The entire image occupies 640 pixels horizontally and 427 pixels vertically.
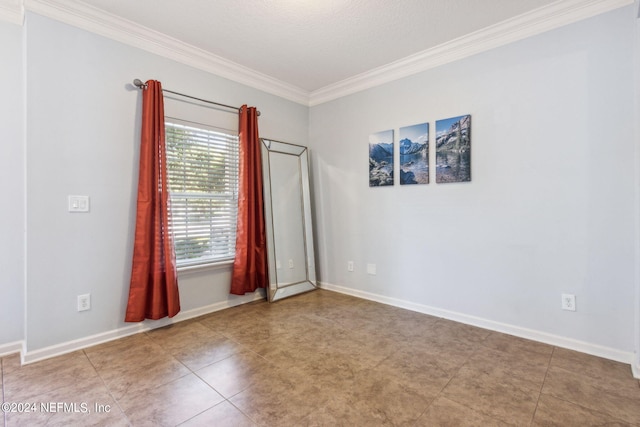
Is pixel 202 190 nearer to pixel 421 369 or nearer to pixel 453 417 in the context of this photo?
pixel 421 369

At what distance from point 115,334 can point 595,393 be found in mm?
3388

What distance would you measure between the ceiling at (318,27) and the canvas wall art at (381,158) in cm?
65

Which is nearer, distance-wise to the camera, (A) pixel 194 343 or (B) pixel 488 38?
(A) pixel 194 343

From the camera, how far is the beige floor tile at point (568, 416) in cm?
151

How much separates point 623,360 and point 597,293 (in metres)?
0.46

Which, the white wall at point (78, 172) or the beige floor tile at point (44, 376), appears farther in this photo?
the white wall at point (78, 172)

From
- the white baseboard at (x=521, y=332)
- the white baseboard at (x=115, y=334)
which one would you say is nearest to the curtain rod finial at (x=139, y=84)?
the white baseboard at (x=115, y=334)

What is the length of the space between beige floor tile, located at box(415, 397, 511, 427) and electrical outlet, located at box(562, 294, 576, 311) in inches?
50.8

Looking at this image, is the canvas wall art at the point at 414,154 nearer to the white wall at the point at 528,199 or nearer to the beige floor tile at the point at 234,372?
the white wall at the point at 528,199

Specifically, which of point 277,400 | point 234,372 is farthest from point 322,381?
point 234,372

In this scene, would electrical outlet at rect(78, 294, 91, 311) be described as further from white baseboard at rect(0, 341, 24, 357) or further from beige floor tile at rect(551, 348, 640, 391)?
beige floor tile at rect(551, 348, 640, 391)

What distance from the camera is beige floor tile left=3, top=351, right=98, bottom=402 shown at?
178cm

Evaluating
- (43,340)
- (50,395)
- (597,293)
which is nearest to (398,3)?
(597,293)

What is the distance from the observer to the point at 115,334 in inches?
97.6
